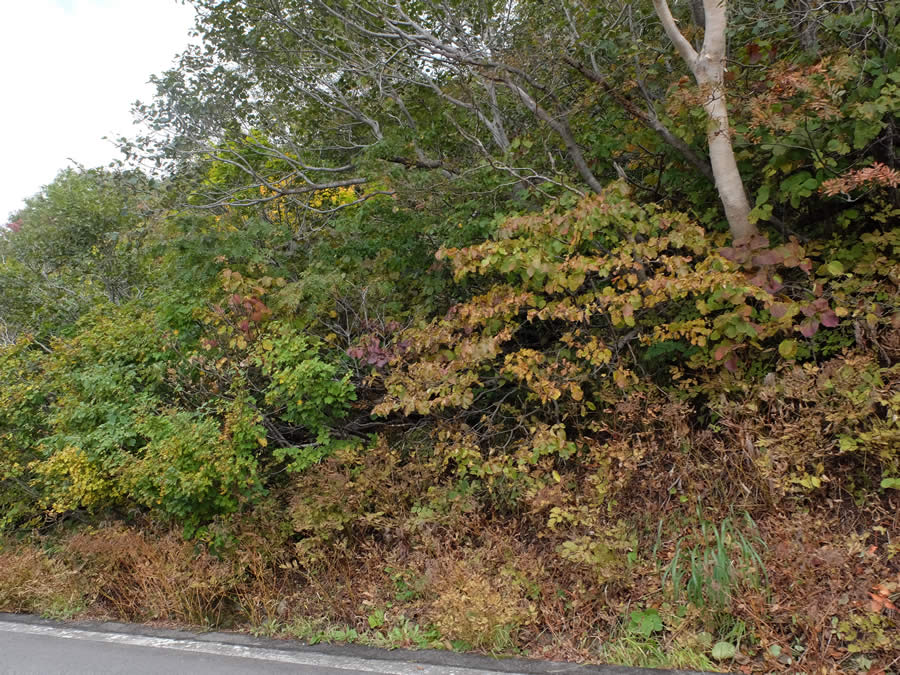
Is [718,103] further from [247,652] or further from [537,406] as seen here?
[247,652]

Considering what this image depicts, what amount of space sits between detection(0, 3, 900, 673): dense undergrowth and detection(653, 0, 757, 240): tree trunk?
0.19 m

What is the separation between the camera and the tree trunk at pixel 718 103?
3912 mm

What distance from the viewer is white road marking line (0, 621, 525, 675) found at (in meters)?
3.18

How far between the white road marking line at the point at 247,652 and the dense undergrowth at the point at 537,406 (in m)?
0.23

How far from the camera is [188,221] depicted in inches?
230

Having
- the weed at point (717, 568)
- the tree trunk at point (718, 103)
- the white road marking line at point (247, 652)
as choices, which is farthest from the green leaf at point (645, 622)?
the tree trunk at point (718, 103)

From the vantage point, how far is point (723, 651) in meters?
2.86

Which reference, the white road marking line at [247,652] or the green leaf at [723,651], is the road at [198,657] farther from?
the green leaf at [723,651]

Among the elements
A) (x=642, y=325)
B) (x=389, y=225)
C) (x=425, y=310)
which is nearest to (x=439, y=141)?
(x=389, y=225)

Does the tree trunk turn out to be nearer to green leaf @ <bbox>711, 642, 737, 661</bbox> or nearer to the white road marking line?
green leaf @ <bbox>711, 642, 737, 661</bbox>

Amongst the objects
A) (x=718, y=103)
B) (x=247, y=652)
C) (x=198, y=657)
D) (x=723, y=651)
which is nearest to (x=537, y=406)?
(x=723, y=651)

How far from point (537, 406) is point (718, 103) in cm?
265

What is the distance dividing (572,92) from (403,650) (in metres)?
5.02

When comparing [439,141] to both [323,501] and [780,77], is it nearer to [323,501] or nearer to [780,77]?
[780,77]
